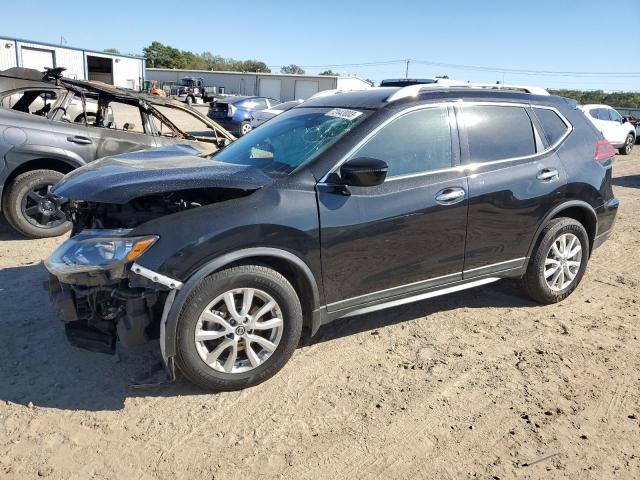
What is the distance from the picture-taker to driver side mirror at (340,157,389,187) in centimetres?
321

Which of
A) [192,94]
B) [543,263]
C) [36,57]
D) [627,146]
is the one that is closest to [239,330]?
[543,263]

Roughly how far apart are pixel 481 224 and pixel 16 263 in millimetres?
4449

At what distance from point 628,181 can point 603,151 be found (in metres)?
9.04

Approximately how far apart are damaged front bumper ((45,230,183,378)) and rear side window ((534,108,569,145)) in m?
3.33

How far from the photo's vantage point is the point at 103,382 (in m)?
3.23

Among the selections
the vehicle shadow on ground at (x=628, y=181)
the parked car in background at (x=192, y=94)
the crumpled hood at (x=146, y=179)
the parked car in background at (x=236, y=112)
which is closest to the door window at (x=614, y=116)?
the vehicle shadow on ground at (x=628, y=181)

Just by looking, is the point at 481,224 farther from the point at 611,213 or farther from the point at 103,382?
the point at 103,382

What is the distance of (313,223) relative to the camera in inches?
127

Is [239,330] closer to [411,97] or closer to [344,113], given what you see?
[344,113]

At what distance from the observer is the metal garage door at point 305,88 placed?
177 feet

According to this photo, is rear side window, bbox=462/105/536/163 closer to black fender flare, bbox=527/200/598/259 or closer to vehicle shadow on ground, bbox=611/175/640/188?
black fender flare, bbox=527/200/598/259

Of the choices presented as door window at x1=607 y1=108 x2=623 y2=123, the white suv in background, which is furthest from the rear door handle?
door window at x1=607 y1=108 x2=623 y2=123

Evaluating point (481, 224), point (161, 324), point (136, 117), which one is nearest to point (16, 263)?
point (136, 117)

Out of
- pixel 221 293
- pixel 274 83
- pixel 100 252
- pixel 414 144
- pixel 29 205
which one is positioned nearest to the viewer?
pixel 100 252
